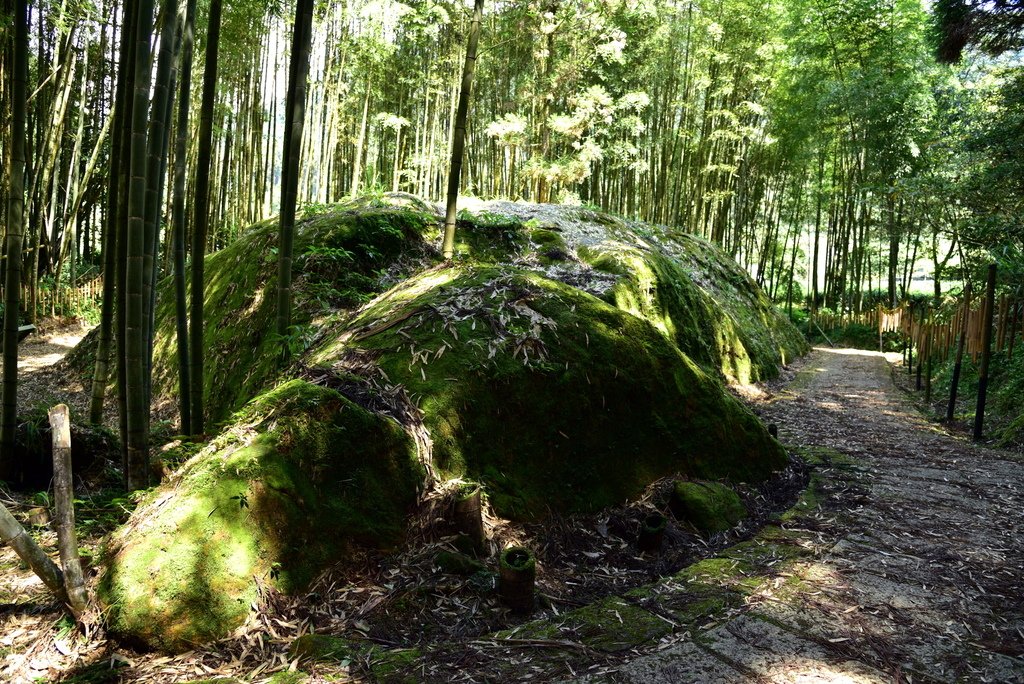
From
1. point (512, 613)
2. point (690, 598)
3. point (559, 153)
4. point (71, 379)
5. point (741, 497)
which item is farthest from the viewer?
point (559, 153)

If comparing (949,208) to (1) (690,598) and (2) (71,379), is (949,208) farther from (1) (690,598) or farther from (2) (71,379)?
(2) (71,379)

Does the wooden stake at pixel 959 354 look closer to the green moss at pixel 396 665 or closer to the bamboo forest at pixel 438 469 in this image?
the bamboo forest at pixel 438 469

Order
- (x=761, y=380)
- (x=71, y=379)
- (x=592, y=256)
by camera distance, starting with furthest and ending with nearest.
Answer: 1. (x=761, y=380)
2. (x=592, y=256)
3. (x=71, y=379)

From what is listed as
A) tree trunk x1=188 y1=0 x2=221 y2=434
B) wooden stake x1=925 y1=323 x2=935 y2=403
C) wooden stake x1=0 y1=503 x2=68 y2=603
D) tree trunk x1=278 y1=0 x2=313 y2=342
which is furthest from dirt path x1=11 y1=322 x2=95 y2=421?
wooden stake x1=925 y1=323 x2=935 y2=403

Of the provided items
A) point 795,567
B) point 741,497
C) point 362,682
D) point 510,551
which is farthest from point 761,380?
point 362,682

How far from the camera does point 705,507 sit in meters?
2.73

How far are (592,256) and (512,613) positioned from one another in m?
5.00

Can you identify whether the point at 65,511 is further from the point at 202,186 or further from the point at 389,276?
the point at 389,276

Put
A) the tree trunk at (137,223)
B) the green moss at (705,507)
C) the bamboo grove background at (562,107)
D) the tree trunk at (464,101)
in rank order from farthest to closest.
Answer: the bamboo grove background at (562,107), the tree trunk at (464,101), the green moss at (705,507), the tree trunk at (137,223)

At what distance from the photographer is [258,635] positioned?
1.69 metres

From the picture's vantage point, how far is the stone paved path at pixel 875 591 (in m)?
1.70

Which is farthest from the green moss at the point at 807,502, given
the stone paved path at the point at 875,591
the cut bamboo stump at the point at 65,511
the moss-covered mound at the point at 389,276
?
the cut bamboo stump at the point at 65,511

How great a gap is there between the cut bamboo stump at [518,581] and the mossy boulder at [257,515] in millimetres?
434

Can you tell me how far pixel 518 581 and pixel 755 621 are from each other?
2.66ft
